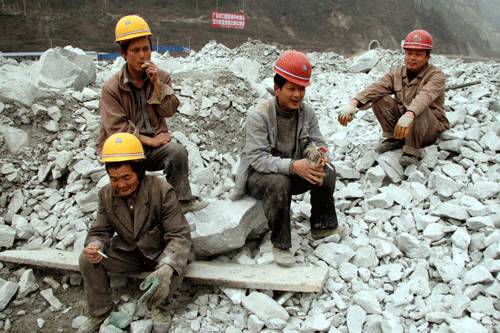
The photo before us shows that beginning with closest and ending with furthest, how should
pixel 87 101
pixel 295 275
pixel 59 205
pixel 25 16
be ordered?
pixel 295 275 < pixel 59 205 < pixel 87 101 < pixel 25 16

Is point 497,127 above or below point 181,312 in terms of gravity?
above

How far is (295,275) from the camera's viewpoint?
2.72 meters

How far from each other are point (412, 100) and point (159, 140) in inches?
101

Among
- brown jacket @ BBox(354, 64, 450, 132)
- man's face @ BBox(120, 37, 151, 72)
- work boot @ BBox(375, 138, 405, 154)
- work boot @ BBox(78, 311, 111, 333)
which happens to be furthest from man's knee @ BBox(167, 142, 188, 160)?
work boot @ BBox(375, 138, 405, 154)

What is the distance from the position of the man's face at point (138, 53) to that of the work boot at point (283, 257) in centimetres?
186

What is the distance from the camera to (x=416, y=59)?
3.80 meters

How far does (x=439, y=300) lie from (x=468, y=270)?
43cm

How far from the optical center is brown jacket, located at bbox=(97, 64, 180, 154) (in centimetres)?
302

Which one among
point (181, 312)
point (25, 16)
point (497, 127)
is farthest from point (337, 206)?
point (25, 16)

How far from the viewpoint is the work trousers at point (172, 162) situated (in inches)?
121

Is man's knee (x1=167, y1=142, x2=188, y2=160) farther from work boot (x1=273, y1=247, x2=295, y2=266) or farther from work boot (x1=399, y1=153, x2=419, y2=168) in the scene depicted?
work boot (x1=399, y1=153, x2=419, y2=168)

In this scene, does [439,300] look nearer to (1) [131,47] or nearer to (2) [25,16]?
(1) [131,47]

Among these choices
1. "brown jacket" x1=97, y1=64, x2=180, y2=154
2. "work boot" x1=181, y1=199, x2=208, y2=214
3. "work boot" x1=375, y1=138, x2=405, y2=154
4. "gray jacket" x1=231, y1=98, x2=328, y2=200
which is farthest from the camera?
"work boot" x1=375, y1=138, x2=405, y2=154

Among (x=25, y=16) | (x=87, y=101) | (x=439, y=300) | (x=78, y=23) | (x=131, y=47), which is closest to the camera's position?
(x=439, y=300)
